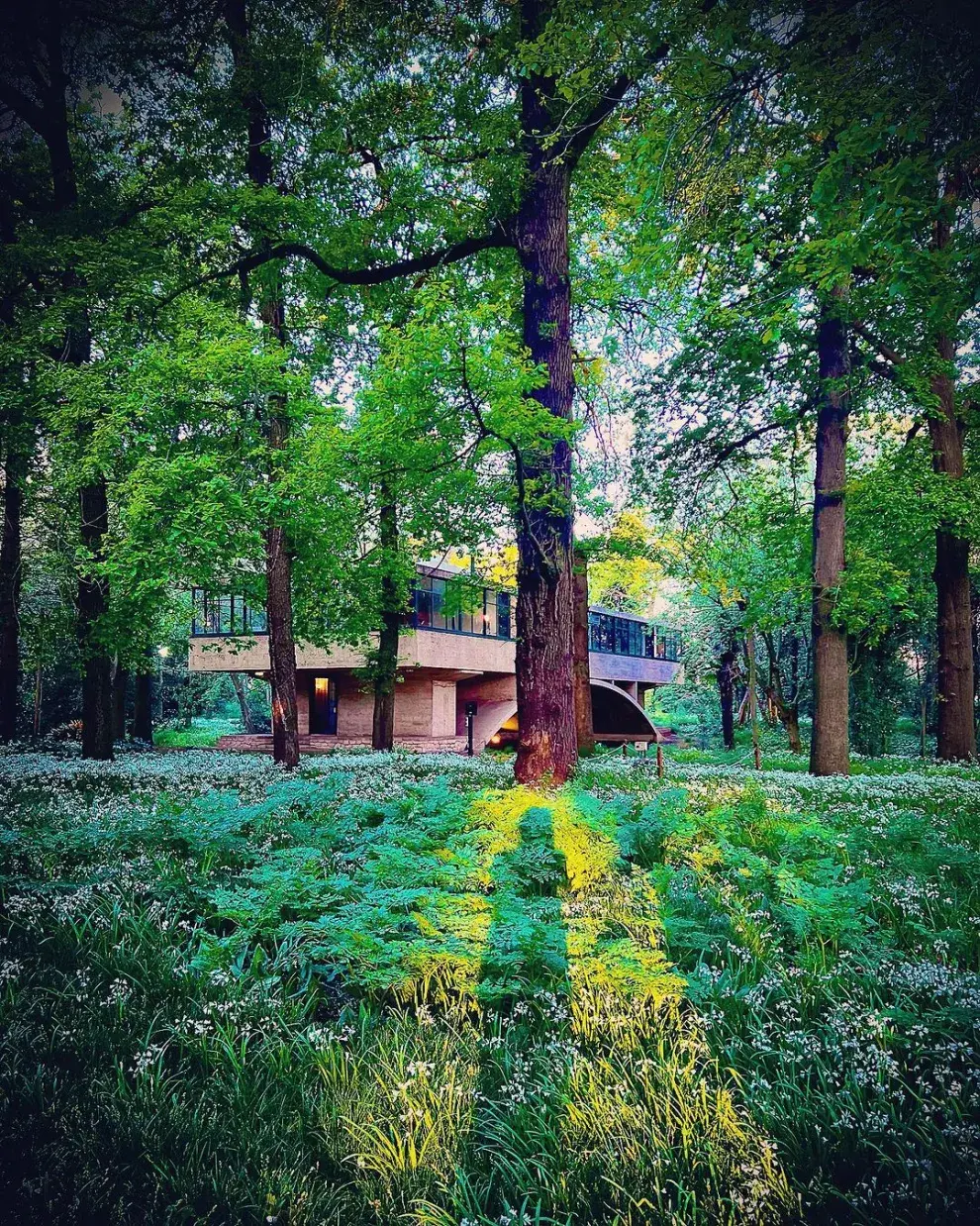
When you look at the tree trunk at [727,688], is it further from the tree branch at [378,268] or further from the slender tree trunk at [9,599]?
the slender tree trunk at [9,599]

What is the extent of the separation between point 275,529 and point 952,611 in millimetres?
14964

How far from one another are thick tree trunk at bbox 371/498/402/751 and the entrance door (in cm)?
1333

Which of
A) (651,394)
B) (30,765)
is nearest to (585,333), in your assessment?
(651,394)

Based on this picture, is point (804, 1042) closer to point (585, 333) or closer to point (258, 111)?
point (585, 333)

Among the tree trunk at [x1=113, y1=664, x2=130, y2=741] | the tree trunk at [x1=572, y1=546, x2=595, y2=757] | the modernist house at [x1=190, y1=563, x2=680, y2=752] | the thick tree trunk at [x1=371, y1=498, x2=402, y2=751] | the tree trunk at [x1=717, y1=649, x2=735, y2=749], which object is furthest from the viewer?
the tree trunk at [x1=717, y1=649, x2=735, y2=749]

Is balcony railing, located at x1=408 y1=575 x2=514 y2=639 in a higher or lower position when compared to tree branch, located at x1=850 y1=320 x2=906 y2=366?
lower

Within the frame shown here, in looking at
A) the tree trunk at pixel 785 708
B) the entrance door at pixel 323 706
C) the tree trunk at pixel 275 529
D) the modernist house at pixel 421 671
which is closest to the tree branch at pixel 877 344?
the tree trunk at pixel 275 529

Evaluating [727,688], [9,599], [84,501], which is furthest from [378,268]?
[727,688]

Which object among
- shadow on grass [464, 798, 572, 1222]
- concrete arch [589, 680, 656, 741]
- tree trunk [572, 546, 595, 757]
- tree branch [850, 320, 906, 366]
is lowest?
concrete arch [589, 680, 656, 741]

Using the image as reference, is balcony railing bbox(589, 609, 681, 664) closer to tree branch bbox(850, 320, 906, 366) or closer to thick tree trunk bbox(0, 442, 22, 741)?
tree branch bbox(850, 320, 906, 366)

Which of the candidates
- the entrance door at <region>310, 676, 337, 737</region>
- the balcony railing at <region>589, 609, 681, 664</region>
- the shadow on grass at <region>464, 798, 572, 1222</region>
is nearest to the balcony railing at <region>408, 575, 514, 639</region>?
the entrance door at <region>310, 676, 337, 737</region>

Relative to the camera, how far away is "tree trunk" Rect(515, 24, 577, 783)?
7.93m

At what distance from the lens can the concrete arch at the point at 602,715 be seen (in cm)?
3244

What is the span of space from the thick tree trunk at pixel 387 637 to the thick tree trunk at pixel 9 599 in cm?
786
